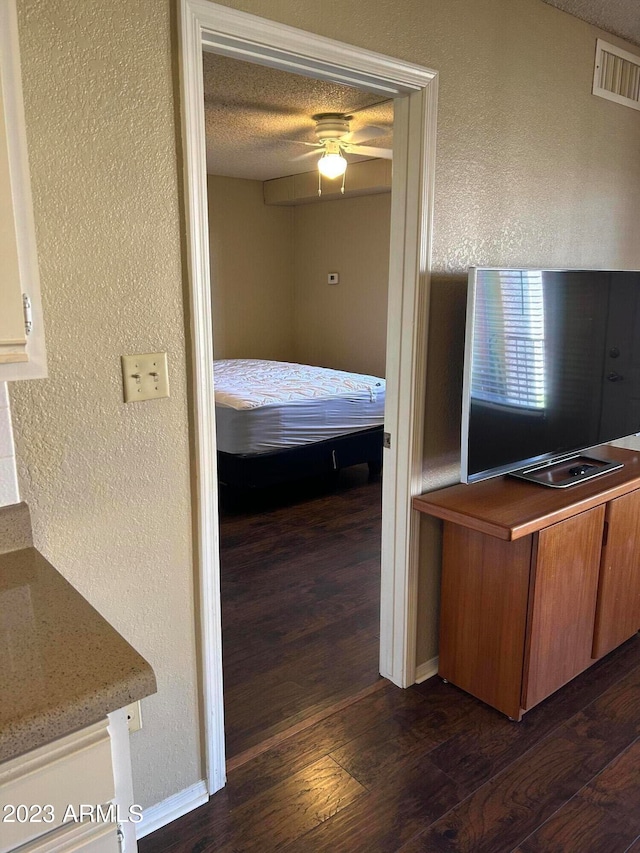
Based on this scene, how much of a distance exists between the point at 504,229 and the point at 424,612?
144 centimetres

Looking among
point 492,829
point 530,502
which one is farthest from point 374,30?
point 492,829

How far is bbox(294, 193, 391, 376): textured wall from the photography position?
6293 millimetres

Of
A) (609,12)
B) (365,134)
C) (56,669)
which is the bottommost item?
(56,669)

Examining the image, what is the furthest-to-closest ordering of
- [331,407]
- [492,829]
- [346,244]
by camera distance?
[346,244]
[331,407]
[492,829]

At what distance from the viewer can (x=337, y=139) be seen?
4340 millimetres

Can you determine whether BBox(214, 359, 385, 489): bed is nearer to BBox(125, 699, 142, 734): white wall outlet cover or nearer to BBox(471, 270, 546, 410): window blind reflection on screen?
BBox(471, 270, 546, 410): window blind reflection on screen

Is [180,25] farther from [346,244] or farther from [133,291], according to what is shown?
[346,244]

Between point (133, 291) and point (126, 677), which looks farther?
point (133, 291)

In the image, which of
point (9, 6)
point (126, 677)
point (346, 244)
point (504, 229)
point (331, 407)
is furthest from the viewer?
point (346, 244)

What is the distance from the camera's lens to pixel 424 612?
7.80ft

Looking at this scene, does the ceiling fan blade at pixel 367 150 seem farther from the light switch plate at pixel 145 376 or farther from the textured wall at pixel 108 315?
the light switch plate at pixel 145 376

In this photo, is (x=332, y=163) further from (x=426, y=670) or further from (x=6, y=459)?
(x=6, y=459)

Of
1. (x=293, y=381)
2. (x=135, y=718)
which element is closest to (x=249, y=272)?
(x=293, y=381)

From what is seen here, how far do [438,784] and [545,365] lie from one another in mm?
1383
